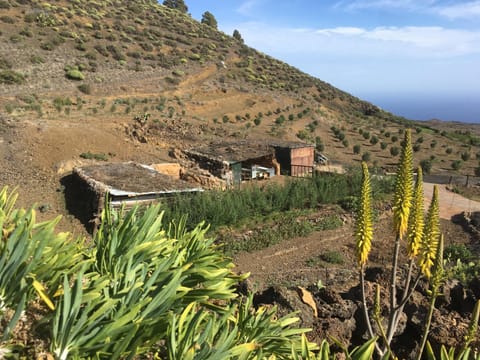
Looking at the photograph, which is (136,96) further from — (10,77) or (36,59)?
(10,77)

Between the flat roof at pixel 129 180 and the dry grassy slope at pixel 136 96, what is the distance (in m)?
1.55

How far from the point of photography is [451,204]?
1684 cm

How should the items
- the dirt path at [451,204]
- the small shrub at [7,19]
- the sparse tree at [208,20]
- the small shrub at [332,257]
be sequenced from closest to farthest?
the small shrub at [332,257] → the dirt path at [451,204] → the small shrub at [7,19] → the sparse tree at [208,20]

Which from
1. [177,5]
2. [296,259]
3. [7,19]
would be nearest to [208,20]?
[177,5]

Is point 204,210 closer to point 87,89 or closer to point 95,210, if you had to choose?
point 95,210

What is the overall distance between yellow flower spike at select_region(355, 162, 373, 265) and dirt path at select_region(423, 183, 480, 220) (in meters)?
13.6

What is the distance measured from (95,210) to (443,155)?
2876cm

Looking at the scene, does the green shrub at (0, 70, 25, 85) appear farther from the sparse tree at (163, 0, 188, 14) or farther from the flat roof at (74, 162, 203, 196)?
the sparse tree at (163, 0, 188, 14)

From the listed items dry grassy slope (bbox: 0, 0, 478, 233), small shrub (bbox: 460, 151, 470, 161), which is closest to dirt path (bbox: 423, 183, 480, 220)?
dry grassy slope (bbox: 0, 0, 478, 233)

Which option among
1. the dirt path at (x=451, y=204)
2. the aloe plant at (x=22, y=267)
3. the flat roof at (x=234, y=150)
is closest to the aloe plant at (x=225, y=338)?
the aloe plant at (x=22, y=267)

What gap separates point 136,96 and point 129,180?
2103 centimetres

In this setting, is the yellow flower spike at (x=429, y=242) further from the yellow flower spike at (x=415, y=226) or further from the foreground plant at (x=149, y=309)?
the foreground plant at (x=149, y=309)

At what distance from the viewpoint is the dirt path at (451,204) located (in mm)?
15625

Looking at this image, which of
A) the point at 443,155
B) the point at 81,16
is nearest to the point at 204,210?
the point at 443,155
